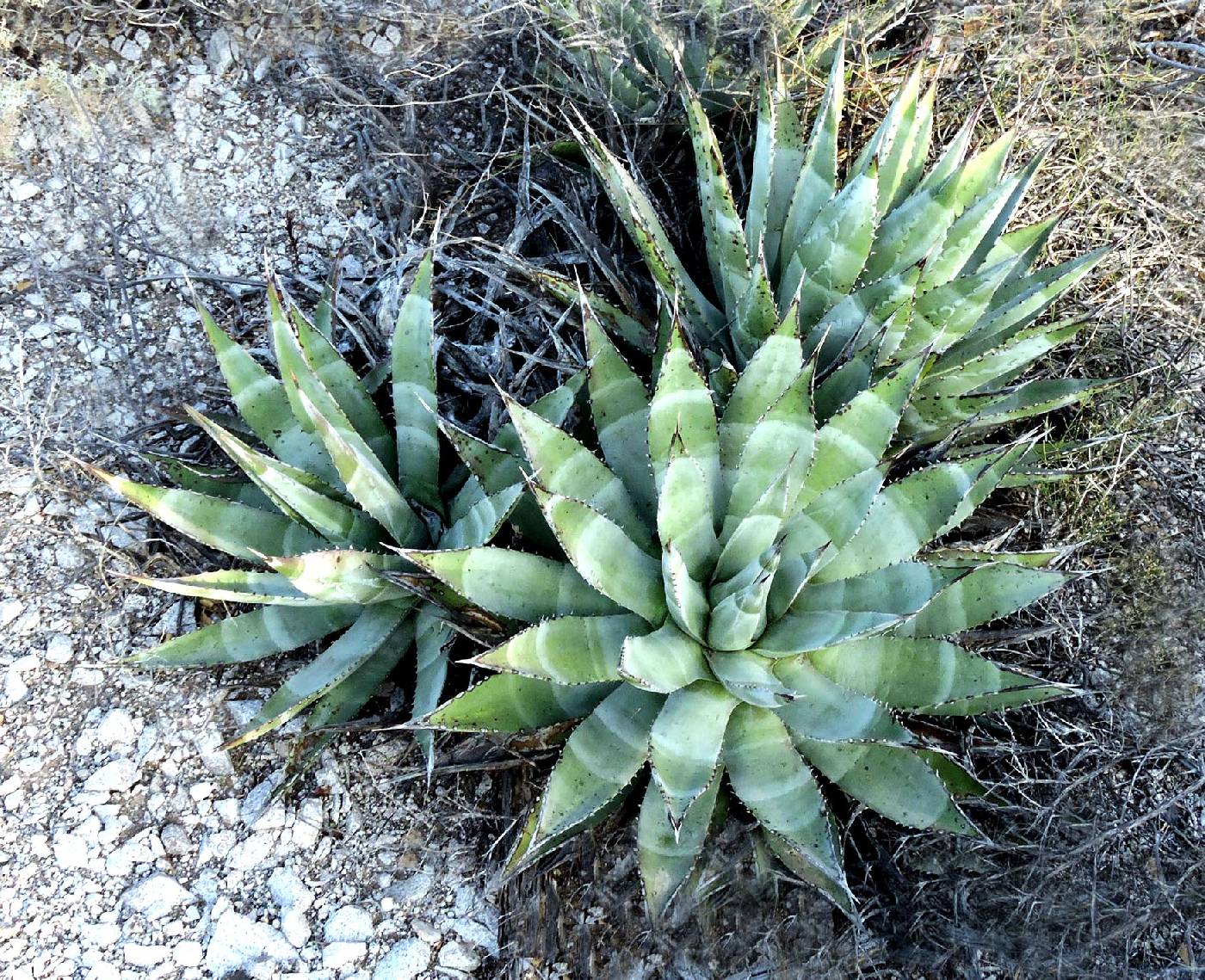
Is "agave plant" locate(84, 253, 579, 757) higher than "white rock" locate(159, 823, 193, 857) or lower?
higher

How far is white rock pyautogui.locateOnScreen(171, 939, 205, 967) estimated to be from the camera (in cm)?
195

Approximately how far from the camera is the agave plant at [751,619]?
1.72 metres

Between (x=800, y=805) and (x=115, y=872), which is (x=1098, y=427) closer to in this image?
(x=800, y=805)

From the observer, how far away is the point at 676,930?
200cm

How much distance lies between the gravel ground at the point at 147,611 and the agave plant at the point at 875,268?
997 millimetres

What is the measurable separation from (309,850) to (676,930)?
0.80 meters

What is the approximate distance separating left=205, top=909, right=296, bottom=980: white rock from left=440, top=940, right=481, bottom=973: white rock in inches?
12.1

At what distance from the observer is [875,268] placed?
226 cm

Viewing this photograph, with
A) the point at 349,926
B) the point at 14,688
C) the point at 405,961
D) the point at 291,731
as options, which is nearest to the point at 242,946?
the point at 349,926

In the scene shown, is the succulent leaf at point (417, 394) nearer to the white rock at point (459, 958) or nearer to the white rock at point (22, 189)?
the white rock at point (459, 958)

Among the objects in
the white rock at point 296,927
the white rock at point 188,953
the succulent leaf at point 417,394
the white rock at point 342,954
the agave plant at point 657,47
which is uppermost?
the agave plant at point 657,47

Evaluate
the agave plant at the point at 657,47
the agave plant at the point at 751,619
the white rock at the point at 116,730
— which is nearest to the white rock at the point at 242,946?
the white rock at the point at 116,730

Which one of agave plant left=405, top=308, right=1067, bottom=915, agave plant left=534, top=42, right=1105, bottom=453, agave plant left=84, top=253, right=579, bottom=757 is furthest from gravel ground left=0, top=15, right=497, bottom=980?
agave plant left=534, top=42, right=1105, bottom=453

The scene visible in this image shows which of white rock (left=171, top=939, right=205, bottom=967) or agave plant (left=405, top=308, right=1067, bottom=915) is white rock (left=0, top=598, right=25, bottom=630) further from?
agave plant (left=405, top=308, right=1067, bottom=915)
